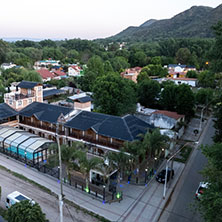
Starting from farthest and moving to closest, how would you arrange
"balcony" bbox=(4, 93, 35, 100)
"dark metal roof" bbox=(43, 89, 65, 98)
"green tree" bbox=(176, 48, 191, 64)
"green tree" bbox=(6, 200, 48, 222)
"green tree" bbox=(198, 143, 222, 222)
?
"green tree" bbox=(176, 48, 191, 64), "dark metal roof" bbox=(43, 89, 65, 98), "balcony" bbox=(4, 93, 35, 100), "green tree" bbox=(6, 200, 48, 222), "green tree" bbox=(198, 143, 222, 222)

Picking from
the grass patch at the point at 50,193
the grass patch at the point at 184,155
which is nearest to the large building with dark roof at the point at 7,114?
the grass patch at the point at 50,193

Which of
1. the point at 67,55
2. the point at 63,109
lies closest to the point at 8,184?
the point at 63,109

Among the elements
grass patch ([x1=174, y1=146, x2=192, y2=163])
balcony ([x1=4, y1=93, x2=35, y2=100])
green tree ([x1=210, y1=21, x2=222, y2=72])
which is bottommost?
grass patch ([x1=174, y1=146, x2=192, y2=163])

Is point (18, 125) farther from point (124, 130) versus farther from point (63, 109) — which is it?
point (124, 130)

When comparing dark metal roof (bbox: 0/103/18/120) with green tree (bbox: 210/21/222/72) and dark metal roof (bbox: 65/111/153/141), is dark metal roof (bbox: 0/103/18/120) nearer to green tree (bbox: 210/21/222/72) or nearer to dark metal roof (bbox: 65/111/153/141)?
dark metal roof (bbox: 65/111/153/141)

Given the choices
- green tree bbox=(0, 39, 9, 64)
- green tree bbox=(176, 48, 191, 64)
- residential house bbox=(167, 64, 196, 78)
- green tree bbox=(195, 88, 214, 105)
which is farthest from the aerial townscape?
green tree bbox=(0, 39, 9, 64)

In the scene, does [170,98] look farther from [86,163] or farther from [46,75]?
[46,75]
